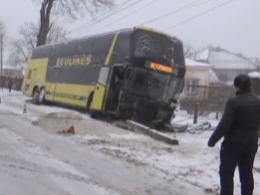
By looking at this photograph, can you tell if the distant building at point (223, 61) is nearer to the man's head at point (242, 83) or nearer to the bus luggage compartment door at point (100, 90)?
the bus luggage compartment door at point (100, 90)

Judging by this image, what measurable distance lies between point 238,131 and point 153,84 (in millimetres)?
14014

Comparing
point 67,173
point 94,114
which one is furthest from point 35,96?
point 67,173

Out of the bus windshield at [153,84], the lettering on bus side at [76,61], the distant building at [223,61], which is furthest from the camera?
the distant building at [223,61]

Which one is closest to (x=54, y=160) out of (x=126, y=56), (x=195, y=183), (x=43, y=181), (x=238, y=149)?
(x=43, y=181)

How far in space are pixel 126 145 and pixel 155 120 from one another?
720cm

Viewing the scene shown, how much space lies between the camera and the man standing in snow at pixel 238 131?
21.4 ft

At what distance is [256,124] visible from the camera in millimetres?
6664

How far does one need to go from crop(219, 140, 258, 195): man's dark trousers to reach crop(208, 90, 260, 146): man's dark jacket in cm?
9

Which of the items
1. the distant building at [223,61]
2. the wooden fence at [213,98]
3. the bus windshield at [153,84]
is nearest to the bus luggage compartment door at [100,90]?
the bus windshield at [153,84]

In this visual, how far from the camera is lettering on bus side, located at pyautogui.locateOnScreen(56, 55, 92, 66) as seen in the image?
24653 mm

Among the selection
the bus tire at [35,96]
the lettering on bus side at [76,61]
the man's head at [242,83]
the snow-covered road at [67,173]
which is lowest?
the snow-covered road at [67,173]

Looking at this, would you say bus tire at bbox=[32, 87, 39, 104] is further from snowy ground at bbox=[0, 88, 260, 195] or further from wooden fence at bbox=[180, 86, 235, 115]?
snowy ground at bbox=[0, 88, 260, 195]

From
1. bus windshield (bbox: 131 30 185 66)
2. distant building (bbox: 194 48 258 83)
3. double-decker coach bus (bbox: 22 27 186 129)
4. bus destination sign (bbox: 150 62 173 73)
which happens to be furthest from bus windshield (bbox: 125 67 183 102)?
distant building (bbox: 194 48 258 83)

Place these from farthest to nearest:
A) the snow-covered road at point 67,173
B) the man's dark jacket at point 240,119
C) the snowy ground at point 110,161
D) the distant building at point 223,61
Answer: the distant building at point 223,61 → the snowy ground at point 110,161 → the snow-covered road at point 67,173 → the man's dark jacket at point 240,119
